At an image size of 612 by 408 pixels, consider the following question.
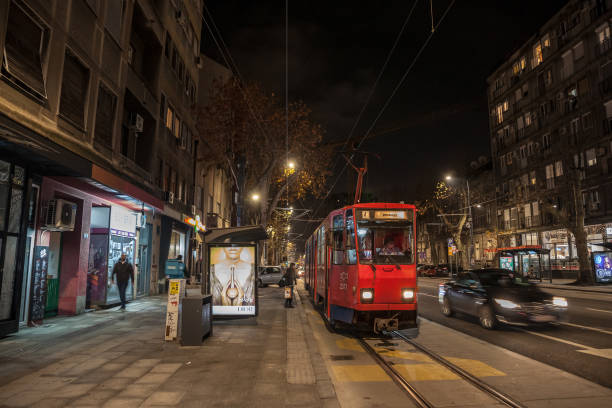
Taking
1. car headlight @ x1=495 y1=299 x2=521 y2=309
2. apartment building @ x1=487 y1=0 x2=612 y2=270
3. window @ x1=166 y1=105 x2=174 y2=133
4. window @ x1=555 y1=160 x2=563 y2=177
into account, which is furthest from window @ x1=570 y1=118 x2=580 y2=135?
window @ x1=166 y1=105 x2=174 y2=133

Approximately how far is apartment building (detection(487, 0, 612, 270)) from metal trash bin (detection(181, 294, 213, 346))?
28685 millimetres

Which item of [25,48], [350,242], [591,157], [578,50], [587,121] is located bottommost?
A: [350,242]

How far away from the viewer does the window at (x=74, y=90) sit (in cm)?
1125

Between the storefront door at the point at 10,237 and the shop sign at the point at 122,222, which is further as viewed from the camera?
the shop sign at the point at 122,222

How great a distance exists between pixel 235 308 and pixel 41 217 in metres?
5.69

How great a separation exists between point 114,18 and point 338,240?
10.9 m

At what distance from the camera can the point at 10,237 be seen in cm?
923

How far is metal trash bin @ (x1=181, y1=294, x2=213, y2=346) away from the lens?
8.36 metres

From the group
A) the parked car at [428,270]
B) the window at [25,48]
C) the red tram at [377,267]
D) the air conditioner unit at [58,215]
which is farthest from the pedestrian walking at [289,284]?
the parked car at [428,270]

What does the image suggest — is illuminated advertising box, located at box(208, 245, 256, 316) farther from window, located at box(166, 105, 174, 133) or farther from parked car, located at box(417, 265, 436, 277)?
parked car, located at box(417, 265, 436, 277)

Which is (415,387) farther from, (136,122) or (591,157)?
(591,157)

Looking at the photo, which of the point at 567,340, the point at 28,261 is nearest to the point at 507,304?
the point at 567,340

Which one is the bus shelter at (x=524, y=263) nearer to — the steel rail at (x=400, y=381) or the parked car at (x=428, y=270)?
the parked car at (x=428, y=270)

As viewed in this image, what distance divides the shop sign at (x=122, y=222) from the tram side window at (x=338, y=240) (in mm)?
8834
